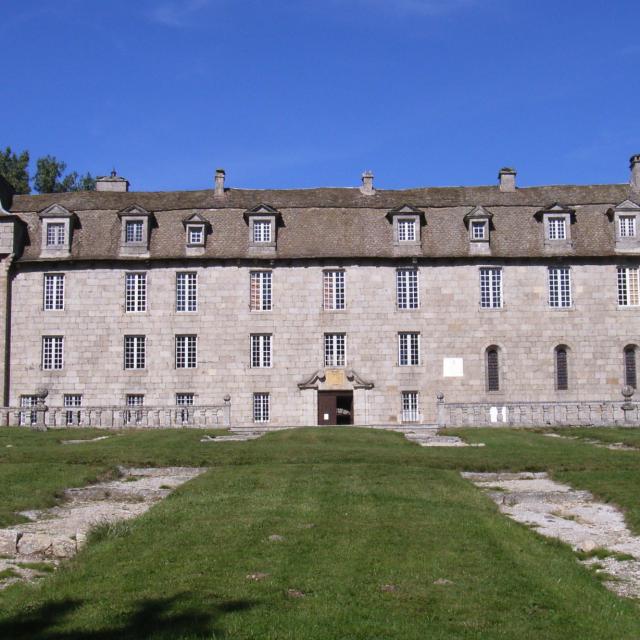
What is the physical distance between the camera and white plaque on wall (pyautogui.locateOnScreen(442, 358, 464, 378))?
42.2m

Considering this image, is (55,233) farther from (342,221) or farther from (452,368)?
(452,368)

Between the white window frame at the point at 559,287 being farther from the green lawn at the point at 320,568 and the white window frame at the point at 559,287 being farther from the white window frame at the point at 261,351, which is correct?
the green lawn at the point at 320,568

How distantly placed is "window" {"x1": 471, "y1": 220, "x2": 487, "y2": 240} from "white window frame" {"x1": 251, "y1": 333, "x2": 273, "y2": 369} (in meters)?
11.1

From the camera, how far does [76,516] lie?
1443cm

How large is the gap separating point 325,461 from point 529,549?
1058 cm

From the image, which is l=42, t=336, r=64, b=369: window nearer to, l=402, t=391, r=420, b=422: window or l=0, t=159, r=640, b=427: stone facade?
l=0, t=159, r=640, b=427: stone facade

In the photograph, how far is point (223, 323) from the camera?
140 feet

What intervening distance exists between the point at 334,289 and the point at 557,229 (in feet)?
36.8

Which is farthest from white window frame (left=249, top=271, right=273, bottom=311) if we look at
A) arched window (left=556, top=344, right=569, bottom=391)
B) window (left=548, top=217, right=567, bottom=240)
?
arched window (left=556, top=344, right=569, bottom=391)

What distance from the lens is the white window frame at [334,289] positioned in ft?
140

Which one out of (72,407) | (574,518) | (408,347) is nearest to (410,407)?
(408,347)

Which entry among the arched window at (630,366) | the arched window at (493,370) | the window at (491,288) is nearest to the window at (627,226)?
the arched window at (630,366)

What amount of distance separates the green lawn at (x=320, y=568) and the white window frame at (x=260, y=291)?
23.8 metres

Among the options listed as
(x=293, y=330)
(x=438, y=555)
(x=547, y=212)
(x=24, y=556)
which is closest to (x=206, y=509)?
(x=24, y=556)
